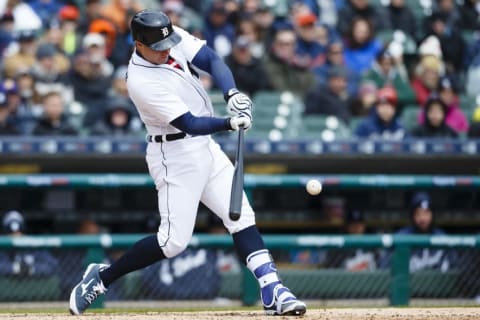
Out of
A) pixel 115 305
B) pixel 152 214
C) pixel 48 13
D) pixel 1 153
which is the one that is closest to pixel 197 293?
pixel 115 305

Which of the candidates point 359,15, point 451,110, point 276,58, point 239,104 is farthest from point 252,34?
point 239,104

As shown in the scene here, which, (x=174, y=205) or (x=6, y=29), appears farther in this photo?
(x=6, y=29)

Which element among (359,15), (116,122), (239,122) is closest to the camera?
(239,122)

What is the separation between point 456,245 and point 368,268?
61 cm

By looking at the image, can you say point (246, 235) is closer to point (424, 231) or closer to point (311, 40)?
point (424, 231)

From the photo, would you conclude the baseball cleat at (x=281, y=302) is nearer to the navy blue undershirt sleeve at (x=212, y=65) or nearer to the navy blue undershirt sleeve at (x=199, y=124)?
the navy blue undershirt sleeve at (x=199, y=124)

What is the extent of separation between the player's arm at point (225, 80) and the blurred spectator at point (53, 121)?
3.03 meters


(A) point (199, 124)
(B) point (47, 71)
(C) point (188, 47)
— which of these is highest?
(C) point (188, 47)

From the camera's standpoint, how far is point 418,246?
25.4ft

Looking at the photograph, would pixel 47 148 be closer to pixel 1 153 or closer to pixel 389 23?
pixel 1 153

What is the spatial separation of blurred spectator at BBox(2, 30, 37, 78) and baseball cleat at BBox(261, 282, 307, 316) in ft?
14.6

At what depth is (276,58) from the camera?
32.6ft

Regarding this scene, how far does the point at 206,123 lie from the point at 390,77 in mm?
4939

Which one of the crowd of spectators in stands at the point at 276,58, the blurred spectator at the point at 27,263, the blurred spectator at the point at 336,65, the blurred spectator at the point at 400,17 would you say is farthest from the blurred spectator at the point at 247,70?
the blurred spectator at the point at 27,263
